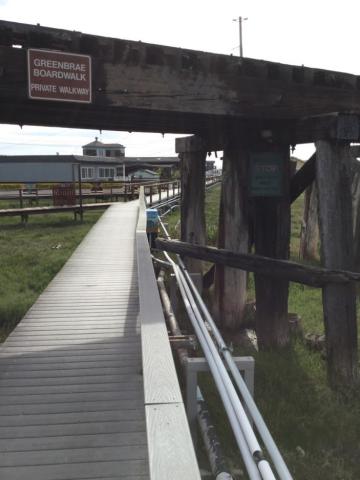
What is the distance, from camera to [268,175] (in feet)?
18.7

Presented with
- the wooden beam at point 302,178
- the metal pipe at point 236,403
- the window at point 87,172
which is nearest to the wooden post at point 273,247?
the wooden beam at point 302,178

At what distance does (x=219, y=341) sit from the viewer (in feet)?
10.4

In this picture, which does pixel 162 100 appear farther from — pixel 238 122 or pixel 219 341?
pixel 219 341

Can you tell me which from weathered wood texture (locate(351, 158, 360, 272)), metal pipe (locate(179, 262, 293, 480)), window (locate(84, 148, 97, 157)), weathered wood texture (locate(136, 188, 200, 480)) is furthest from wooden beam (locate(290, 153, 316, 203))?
window (locate(84, 148, 97, 157))

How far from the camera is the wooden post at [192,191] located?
24.6 feet

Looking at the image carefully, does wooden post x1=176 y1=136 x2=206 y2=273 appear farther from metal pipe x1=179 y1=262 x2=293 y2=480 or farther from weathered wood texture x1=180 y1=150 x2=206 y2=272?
metal pipe x1=179 y1=262 x2=293 y2=480

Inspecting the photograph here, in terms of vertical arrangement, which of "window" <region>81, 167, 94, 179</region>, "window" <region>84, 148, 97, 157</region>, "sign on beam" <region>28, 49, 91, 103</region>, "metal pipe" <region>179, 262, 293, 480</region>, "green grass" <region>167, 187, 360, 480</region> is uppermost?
"window" <region>84, 148, 97, 157</region>

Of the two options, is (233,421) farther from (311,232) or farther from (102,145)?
(102,145)

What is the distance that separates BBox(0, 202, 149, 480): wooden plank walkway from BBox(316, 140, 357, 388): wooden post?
2.02m

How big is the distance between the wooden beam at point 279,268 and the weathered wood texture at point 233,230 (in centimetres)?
34

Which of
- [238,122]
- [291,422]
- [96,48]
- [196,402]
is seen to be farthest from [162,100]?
[291,422]

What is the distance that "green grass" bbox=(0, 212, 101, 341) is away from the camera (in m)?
7.60

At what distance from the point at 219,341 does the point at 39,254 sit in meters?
8.82

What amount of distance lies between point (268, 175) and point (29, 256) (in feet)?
23.3
